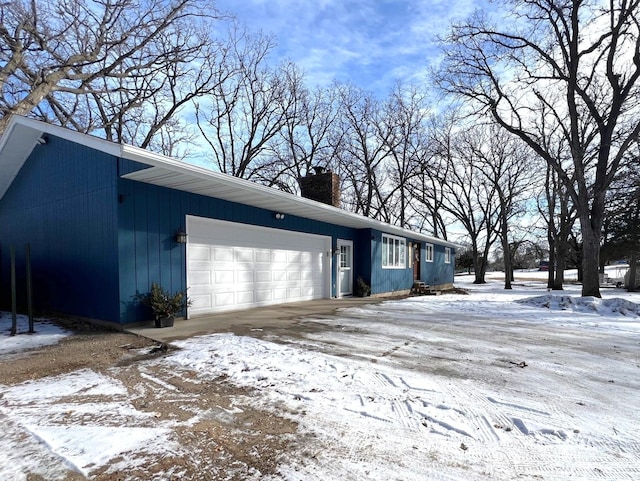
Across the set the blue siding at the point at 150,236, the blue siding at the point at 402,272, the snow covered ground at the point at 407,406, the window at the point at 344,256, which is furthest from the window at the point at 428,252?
the blue siding at the point at 150,236

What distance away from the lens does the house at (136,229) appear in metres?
6.36

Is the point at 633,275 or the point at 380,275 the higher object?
the point at 380,275

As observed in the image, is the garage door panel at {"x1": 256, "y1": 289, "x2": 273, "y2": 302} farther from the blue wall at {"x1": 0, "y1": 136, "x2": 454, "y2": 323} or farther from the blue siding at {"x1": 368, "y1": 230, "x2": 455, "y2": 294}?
the blue siding at {"x1": 368, "y1": 230, "x2": 455, "y2": 294}

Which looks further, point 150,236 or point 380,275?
point 380,275

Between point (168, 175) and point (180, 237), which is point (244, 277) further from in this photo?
point (168, 175)

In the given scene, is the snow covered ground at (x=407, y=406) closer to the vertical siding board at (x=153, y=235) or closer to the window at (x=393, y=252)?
the vertical siding board at (x=153, y=235)

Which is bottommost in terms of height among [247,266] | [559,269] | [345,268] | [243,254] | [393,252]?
[559,269]

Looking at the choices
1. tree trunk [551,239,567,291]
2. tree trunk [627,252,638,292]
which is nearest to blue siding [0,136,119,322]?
tree trunk [551,239,567,291]

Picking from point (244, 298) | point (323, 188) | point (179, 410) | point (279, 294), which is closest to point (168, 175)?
point (244, 298)

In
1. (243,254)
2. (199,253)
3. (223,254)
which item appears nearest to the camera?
(199,253)

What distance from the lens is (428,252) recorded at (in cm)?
1895

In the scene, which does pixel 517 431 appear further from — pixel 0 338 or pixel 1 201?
pixel 1 201

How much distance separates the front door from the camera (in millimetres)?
12664

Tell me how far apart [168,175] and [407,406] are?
5.37 meters
